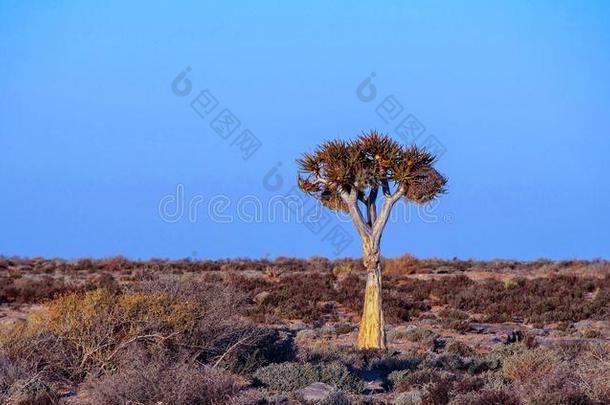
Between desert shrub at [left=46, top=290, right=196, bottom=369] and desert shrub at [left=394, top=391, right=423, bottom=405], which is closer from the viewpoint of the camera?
desert shrub at [left=394, top=391, right=423, bottom=405]

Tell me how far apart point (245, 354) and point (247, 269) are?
89.9ft

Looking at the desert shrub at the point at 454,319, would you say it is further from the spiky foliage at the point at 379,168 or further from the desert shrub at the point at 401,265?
the desert shrub at the point at 401,265

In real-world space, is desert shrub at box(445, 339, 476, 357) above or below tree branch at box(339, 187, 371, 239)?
below

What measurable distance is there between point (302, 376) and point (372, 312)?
4886mm

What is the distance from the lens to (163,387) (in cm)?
907

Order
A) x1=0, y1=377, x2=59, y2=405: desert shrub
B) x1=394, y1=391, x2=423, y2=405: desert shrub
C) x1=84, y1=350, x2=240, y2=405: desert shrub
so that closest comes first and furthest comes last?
x1=84, y1=350, x2=240, y2=405: desert shrub < x1=0, y1=377, x2=59, y2=405: desert shrub < x1=394, y1=391, x2=423, y2=405: desert shrub

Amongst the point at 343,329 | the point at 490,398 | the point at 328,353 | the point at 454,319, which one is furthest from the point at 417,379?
the point at 454,319

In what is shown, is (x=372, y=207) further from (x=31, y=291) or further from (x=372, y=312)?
(x=31, y=291)

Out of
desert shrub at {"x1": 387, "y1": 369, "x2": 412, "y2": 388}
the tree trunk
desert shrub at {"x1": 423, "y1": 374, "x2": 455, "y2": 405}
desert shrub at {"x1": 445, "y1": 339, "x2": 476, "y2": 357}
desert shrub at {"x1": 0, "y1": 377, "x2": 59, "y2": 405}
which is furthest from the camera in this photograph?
desert shrub at {"x1": 445, "y1": 339, "x2": 476, "y2": 357}

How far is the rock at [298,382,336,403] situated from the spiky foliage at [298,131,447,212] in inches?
234

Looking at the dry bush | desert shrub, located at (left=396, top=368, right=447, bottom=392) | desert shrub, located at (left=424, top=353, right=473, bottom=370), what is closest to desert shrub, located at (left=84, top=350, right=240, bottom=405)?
desert shrub, located at (left=396, top=368, right=447, bottom=392)

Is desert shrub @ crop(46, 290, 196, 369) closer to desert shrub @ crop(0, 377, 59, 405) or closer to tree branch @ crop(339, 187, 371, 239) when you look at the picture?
desert shrub @ crop(0, 377, 59, 405)

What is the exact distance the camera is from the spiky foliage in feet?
51.8

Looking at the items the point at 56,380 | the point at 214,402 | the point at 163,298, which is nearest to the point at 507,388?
the point at 214,402
